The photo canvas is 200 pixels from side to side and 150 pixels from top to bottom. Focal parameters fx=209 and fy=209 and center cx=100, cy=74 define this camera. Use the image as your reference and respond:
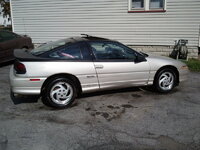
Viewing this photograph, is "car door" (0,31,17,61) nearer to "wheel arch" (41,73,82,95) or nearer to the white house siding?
the white house siding

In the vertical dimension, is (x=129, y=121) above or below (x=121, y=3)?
below

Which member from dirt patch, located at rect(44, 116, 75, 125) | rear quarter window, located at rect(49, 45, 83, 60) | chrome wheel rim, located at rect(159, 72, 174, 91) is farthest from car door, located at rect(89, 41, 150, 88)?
dirt patch, located at rect(44, 116, 75, 125)

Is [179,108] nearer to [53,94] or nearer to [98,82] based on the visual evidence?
[98,82]

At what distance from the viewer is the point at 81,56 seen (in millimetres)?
4445

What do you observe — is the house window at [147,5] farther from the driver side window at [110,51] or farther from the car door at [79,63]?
the car door at [79,63]

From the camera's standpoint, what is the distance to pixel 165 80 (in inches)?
206

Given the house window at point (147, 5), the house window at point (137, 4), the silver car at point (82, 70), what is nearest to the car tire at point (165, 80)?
the silver car at point (82, 70)

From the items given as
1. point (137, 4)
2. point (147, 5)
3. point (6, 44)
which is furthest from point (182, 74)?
point (6, 44)

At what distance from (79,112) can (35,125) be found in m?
0.91

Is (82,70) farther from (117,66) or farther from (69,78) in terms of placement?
(117,66)

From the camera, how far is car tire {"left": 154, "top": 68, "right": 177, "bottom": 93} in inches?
203

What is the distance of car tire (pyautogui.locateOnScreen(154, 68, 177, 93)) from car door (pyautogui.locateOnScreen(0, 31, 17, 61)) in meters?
5.77

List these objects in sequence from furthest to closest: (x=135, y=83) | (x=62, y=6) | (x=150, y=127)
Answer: (x=62, y=6), (x=135, y=83), (x=150, y=127)

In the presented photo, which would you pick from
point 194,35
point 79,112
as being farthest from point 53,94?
point 194,35
